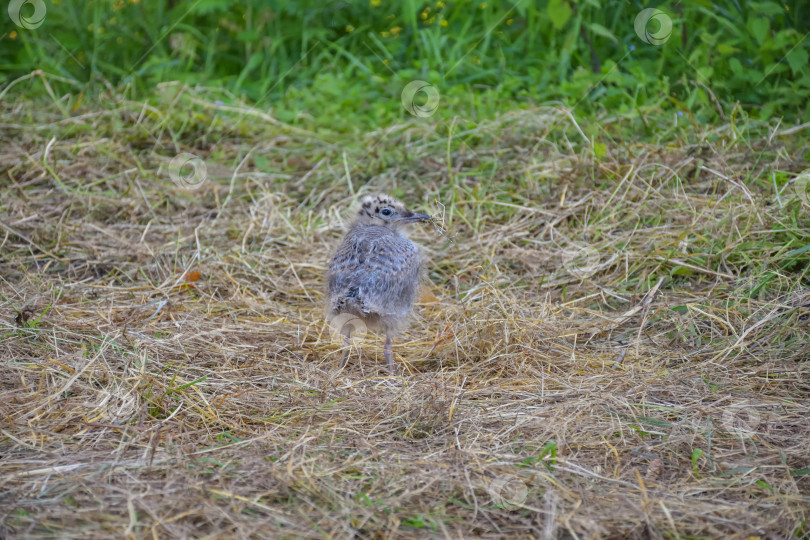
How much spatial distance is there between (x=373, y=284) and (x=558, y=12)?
354 cm

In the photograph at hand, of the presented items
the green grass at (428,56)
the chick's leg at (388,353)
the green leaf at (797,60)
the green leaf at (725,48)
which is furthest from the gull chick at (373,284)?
the green leaf at (797,60)

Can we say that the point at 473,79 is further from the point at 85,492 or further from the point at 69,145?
the point at 85,492

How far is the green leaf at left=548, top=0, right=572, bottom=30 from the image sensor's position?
6.47m

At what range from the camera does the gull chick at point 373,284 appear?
4.02 m

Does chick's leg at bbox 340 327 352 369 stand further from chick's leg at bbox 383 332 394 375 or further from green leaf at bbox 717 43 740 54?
green leaf at bbox 717 43 740 54

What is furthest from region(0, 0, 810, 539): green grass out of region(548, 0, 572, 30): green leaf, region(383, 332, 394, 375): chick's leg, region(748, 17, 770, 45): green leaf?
region(548, 0, 572, 30): green leaf

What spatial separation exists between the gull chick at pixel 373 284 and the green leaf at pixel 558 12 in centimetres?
293

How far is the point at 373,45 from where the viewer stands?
26.2ft

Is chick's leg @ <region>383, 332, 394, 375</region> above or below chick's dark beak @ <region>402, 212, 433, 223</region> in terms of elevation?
below

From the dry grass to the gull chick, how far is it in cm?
21

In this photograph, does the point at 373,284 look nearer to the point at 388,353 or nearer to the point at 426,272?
the point at 388,353

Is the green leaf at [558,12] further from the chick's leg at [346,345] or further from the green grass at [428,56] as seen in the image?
the chick's leg at [346,345]

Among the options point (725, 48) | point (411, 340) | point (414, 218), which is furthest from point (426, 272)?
point (725, 48)

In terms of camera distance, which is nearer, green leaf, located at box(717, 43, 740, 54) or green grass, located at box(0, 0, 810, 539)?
green grass, located at box(0, 0, 810, 539)
